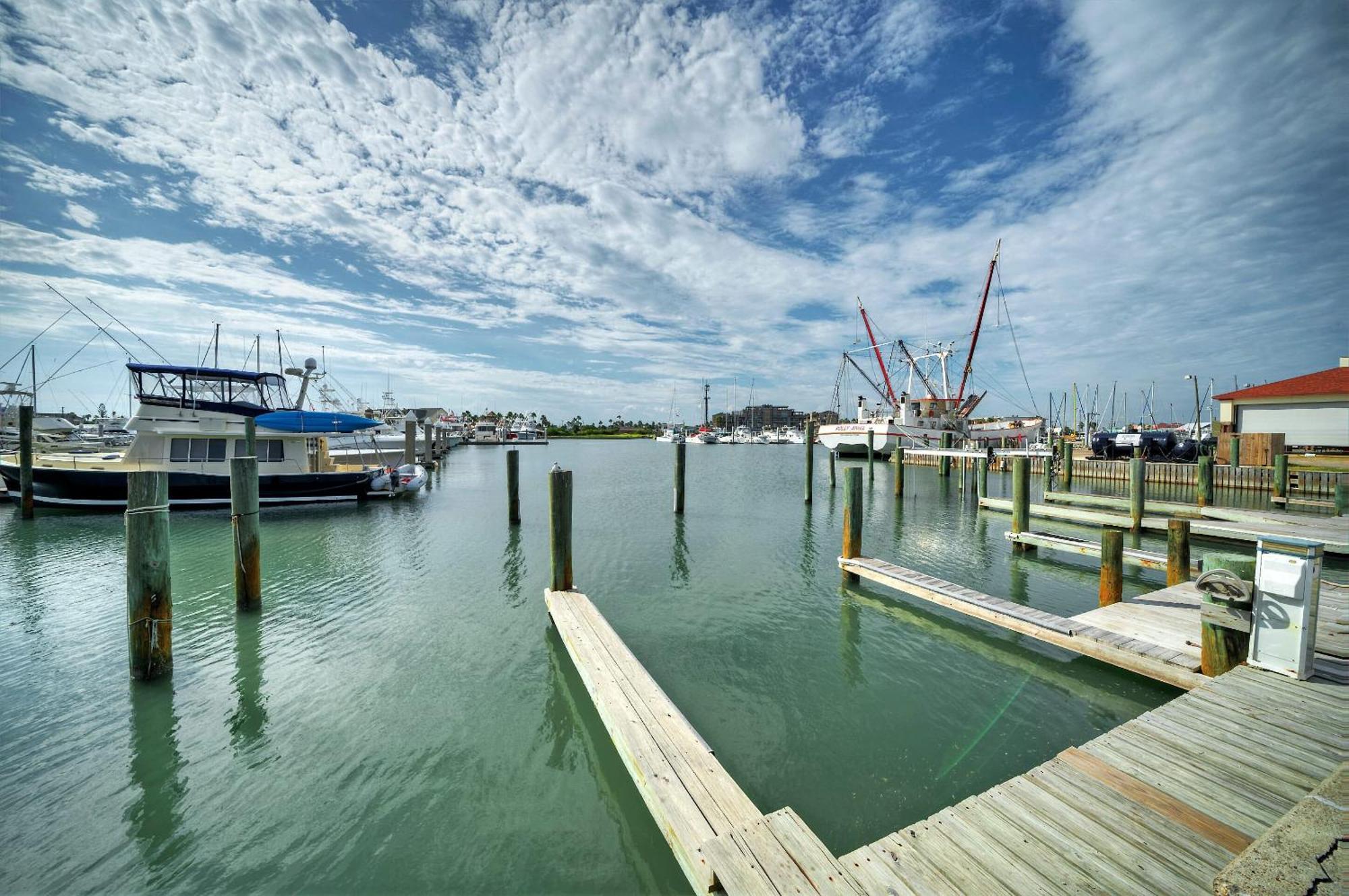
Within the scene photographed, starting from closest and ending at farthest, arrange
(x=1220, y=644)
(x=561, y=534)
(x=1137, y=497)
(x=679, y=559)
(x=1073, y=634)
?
(x=1220, y=644) → (x=1073, y=634) → (x=561, y=534) → (x=679, y=559) → (x=1137, y=497)

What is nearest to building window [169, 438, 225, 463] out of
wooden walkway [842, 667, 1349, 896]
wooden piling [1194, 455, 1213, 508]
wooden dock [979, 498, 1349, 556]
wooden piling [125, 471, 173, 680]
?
wooden piling [125, 471, 173, 680]

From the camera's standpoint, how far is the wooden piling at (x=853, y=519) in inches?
461

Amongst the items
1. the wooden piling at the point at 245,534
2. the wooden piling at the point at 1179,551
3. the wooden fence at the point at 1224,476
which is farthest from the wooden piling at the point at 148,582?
the wooden fence at the point at 1224,476

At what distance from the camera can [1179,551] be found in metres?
9.43

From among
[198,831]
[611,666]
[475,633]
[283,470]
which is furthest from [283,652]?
[283,470]

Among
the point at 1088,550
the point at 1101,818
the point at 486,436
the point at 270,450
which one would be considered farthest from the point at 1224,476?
the point at 486,436

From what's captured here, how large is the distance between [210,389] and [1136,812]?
28865 mm

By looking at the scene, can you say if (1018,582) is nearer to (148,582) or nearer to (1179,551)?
(1179,551)

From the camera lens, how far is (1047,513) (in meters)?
18.7

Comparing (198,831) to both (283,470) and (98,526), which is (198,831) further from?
(283,470)

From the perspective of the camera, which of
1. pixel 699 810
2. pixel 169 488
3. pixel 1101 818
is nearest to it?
pixel 1101 818

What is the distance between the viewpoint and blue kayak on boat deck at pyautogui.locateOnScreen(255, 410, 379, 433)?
69.4 feet

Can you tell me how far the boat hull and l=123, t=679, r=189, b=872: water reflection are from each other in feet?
42.7

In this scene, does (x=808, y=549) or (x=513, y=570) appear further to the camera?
(x=808, y=549)
